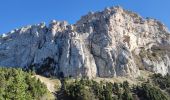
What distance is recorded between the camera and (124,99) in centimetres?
15388

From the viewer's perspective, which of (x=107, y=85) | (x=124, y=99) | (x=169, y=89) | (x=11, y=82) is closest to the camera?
(x=11, y=82)

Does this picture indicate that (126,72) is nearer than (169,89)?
No

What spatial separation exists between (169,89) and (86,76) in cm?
4700

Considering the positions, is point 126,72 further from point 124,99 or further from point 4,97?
point 4,97

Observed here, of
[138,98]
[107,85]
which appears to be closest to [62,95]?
[107,85]

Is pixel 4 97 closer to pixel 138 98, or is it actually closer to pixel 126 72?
pixel 138 98

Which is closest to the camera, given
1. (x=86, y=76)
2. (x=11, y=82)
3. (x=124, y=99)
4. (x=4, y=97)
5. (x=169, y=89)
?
(x=4, y=97)

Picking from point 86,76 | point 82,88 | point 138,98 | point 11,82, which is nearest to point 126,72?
point 86,76

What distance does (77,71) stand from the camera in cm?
19662

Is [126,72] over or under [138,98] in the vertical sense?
over

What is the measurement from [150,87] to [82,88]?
→ 3685cm

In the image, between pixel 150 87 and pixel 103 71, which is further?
pixel 103 71

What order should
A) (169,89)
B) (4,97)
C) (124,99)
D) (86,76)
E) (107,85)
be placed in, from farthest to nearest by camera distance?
(86,76) → (169,89) → (107,85) → (124,99) → (4,97)

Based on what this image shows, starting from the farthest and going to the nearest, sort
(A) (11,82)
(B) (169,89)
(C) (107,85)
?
(B) (169,89), (C) (107,85), (A) (11,82)
